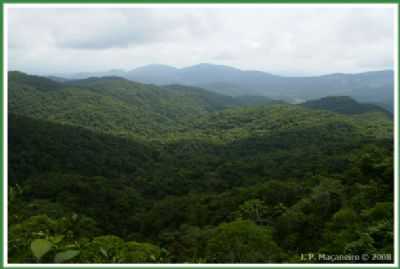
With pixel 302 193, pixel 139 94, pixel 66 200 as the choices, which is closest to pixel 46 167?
pixel 66 200

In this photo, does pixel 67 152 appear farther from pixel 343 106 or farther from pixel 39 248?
pixel 343 106

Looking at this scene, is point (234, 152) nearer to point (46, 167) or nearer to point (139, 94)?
point (46, 167)

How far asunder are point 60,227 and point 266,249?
10.3 meters

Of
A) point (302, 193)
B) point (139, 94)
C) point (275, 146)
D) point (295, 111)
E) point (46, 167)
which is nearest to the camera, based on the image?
point (302, 193)

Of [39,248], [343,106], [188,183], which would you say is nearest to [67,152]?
[188,183]

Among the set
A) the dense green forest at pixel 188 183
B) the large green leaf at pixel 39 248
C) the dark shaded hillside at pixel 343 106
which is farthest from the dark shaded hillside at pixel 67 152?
the dark shaded hillside at pixel 343 106

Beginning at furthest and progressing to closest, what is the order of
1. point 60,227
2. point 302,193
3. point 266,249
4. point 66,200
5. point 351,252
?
point 66,200, point 302,193, point 60,227, point 266,249, point 351,252

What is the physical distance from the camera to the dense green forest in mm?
8594

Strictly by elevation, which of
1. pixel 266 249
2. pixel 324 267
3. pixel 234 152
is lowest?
pixel 234 152

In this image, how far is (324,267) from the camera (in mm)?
4227

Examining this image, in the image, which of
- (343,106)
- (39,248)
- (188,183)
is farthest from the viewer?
(343,106)

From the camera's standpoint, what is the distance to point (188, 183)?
150 feet

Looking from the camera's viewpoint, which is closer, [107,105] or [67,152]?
[67,152]

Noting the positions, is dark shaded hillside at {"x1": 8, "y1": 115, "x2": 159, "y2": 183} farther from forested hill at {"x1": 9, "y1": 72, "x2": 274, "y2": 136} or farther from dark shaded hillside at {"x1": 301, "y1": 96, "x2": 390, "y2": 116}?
dark shaded hillside at {"x1": 301, "y1": 96, "x2": 390, "y2": 116}
